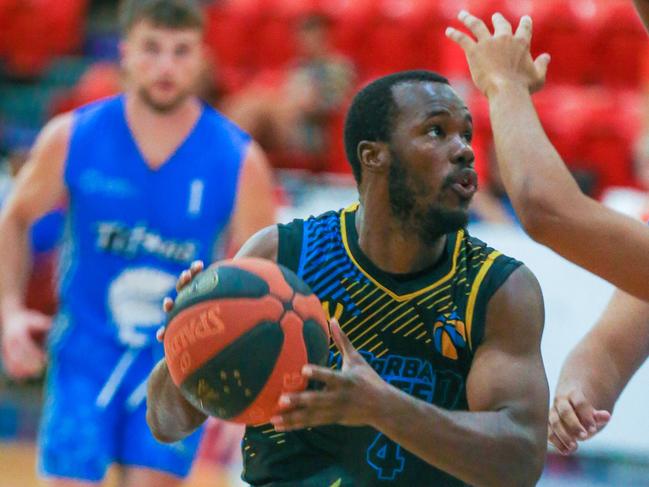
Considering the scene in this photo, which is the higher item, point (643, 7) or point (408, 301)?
point (643, 7)

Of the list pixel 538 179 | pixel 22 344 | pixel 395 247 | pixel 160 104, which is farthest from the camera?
pixel 160 104

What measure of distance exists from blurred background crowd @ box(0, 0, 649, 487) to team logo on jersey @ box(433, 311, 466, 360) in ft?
14.3

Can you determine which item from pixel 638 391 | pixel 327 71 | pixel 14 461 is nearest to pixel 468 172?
pixel 638 391

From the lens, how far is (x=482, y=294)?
314cm

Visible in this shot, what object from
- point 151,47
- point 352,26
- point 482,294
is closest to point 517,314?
point 482,294

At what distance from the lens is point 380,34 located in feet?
37.9

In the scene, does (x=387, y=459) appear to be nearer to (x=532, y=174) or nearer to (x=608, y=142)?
(x=532, y=174)

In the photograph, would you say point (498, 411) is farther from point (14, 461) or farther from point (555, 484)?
point (14, 461)

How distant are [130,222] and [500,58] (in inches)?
94.3

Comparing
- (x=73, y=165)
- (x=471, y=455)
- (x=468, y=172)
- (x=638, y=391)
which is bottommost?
(x=638, y=391)

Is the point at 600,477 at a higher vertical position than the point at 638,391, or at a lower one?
lower

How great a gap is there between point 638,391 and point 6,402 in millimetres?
4274

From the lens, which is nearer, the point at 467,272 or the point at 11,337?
the point at 467,272

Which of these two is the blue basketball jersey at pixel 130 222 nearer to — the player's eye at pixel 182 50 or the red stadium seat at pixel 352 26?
the player's eye at pixel 182 50
